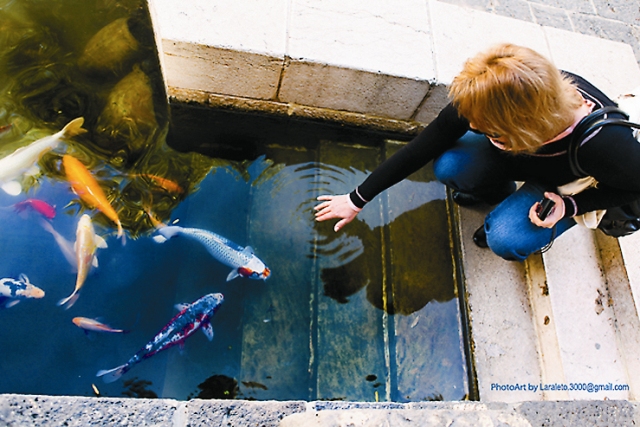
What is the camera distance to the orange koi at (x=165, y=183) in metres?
2.85

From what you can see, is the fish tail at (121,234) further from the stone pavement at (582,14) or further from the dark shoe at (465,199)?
the stone pavement at (582,14)

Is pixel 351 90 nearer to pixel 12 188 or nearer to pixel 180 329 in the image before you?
pixel 180 329

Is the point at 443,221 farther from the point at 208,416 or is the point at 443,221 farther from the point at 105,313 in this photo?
the point at 105,313

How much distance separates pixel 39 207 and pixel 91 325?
83cm

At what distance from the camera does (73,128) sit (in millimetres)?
2902

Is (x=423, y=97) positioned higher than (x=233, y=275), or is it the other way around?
(x=423, y=97)

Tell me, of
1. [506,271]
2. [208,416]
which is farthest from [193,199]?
[506,271]

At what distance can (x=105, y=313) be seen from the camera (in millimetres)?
2445

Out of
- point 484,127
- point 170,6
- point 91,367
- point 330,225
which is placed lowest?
point 91,367

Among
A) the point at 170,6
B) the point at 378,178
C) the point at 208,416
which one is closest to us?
the point at 208,416

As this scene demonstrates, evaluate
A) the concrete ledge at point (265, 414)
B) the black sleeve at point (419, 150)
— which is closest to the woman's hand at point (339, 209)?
the black sleeve at point (419, 150)

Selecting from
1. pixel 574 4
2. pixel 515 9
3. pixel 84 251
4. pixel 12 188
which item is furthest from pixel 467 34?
pixel 12 188

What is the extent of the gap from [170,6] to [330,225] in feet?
5.58

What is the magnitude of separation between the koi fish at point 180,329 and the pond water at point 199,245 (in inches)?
1.6
